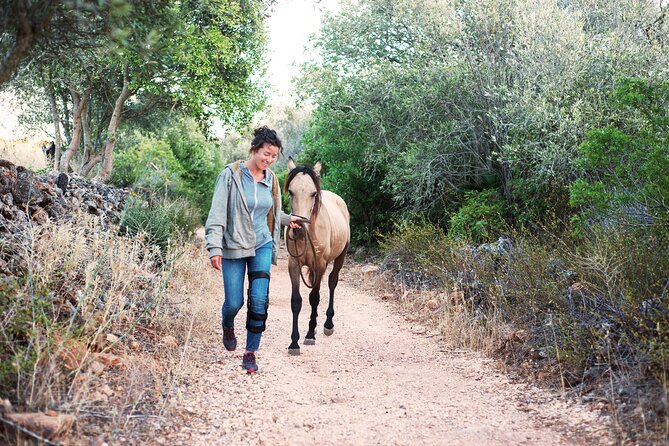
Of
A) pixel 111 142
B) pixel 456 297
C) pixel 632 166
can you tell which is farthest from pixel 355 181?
pixel 632 166

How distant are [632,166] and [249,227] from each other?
15.8 ft

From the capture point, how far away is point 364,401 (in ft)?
16.7

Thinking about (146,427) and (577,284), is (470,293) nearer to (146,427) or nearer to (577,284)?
(577,284)

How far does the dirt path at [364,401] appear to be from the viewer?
418 centimetres

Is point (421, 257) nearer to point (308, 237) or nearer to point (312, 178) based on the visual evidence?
point (308, 237)

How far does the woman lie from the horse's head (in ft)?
2.72

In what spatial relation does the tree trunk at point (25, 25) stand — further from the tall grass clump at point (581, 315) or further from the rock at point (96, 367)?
the tall grass clump at point (581, 315)

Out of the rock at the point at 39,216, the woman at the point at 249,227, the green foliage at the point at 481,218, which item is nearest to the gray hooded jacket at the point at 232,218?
the woman at the point at 249,227

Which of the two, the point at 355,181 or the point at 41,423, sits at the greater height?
the point at 355,181

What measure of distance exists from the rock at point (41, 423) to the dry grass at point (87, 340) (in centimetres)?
15

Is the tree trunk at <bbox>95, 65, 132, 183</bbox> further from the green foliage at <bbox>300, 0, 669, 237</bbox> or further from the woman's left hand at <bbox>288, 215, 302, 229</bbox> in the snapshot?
the woman's left hand at <bbox>288, 215, 302, 229</bbox>

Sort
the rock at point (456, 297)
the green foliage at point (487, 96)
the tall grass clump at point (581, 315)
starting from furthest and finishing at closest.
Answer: the green foliage at point (487, 96)
the rock at point (456, 297)
the tall grass clump at point (581, 315)

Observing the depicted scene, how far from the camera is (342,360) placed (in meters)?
6.62

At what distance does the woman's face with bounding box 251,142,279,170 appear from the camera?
543cm
